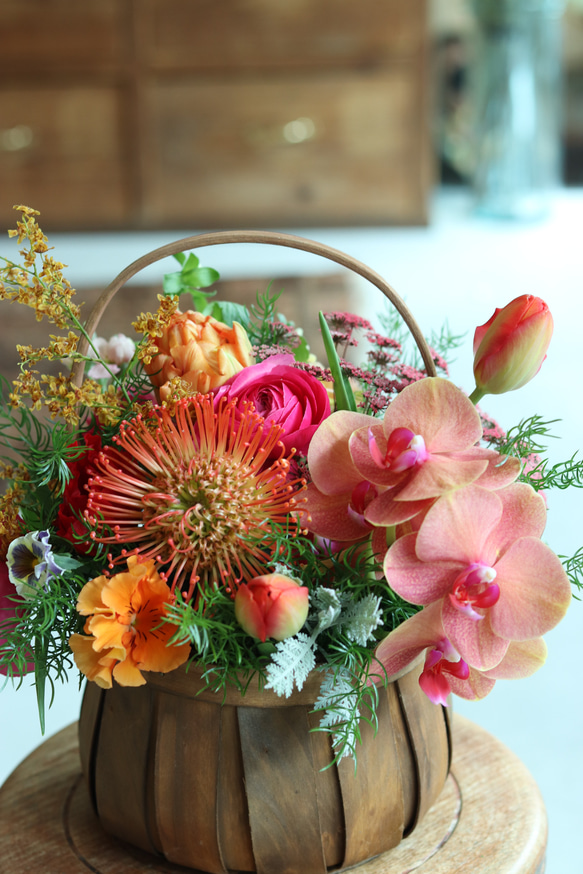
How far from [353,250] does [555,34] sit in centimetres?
62

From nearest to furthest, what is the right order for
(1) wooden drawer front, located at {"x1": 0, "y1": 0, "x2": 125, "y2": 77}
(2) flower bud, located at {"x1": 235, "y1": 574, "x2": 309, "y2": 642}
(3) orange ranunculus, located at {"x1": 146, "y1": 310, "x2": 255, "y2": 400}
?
(2) flower bud, located at {"x1": 235, "y1": 574, "x2": 309, "y2": 642} → (3) orange ranunculus, located at {"x1": 146, "y1": 310, "x2": 255, "y2": 400} → (1) wooden drawer front, located at {"x1": 0, "y1": 0, "x2": 125, "y2": 77}

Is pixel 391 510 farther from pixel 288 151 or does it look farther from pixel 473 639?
pixel 288 151

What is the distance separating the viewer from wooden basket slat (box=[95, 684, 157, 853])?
1.67 feet

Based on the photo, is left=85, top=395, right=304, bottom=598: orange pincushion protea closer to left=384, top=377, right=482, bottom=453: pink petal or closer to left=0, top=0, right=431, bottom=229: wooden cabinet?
left=384, top=377, right=482, bottom=453: pink petal

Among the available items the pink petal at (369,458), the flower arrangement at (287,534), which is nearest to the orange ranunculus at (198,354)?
the flower arrangement at (287,534)

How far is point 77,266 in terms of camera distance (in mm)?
1711

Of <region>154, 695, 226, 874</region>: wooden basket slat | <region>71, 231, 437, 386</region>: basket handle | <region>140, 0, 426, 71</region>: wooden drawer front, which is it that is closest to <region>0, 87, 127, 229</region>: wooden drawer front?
<region>140, 0, 426, 71</region>: wooden drawer front

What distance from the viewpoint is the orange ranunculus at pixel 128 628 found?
1.44 feet

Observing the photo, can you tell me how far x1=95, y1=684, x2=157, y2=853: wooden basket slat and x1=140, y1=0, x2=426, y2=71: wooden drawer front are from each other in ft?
4.83

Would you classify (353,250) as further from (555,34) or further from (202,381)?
(202,381)

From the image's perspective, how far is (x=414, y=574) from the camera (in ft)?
1.40

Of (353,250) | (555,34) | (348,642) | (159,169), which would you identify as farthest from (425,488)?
(555,34)

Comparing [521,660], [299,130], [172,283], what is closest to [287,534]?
[521,660]

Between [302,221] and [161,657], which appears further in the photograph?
[302,221]
